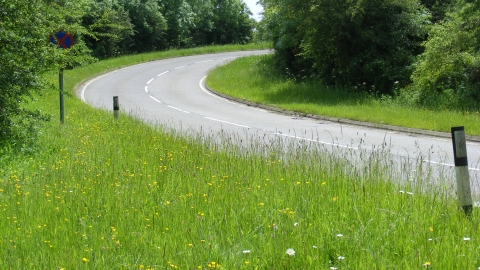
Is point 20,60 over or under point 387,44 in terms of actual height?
under

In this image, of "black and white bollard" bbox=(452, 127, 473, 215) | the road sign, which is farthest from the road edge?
"black and white bollard" bbox=(452, 127, 473, 215)

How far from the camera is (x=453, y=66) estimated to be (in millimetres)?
21875

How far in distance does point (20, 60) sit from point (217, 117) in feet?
33.9

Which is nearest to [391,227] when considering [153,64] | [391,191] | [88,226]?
[391,191]

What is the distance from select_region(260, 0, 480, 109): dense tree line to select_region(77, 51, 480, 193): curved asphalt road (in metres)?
4.51

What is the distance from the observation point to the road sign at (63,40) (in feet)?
50.3

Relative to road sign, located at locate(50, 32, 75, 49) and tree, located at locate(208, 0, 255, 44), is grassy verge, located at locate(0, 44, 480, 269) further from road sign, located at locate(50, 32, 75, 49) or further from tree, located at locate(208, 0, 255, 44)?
tree, located at locate(208, 0, 255, 44)

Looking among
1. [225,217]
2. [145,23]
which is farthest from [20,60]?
[145,23]

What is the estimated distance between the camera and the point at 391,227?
226 inches

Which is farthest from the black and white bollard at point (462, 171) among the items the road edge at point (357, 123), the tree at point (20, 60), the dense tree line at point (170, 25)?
the dense tree line at point (170, 25)

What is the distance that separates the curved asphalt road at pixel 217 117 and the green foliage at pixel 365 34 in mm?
4502

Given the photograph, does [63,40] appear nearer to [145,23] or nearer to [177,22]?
[145,23]

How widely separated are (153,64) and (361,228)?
4713cm

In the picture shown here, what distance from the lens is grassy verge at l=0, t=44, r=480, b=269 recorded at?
514cm
